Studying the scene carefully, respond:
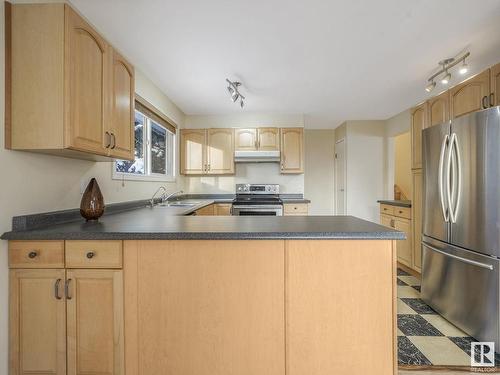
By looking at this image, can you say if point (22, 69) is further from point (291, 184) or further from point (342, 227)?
point (291, 184)

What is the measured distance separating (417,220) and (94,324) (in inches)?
133

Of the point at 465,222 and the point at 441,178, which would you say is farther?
the point at 441,178

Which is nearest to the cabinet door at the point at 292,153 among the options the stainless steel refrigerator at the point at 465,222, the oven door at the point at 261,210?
the oven door at the point at 261,210

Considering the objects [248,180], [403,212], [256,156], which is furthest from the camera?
[248,180]

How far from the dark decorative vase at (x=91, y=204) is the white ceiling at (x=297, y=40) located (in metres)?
1.23

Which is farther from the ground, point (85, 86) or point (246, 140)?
point (246, 140)

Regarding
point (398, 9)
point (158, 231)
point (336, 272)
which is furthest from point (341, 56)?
point (158, 231)

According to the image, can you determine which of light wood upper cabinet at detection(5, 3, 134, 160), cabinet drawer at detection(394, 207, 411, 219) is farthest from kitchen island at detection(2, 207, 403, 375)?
cabinet drawer at detection(394, 207, 411, 219)

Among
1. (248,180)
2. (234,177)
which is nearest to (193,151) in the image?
(234,177)

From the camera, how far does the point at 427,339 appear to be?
2.01m

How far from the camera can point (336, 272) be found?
4.23ft

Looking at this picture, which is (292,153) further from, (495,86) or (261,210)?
(495,86)

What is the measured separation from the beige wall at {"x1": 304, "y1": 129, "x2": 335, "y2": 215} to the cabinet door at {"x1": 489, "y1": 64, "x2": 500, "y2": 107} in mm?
3347

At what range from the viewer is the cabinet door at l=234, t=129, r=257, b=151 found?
14.3 feet
